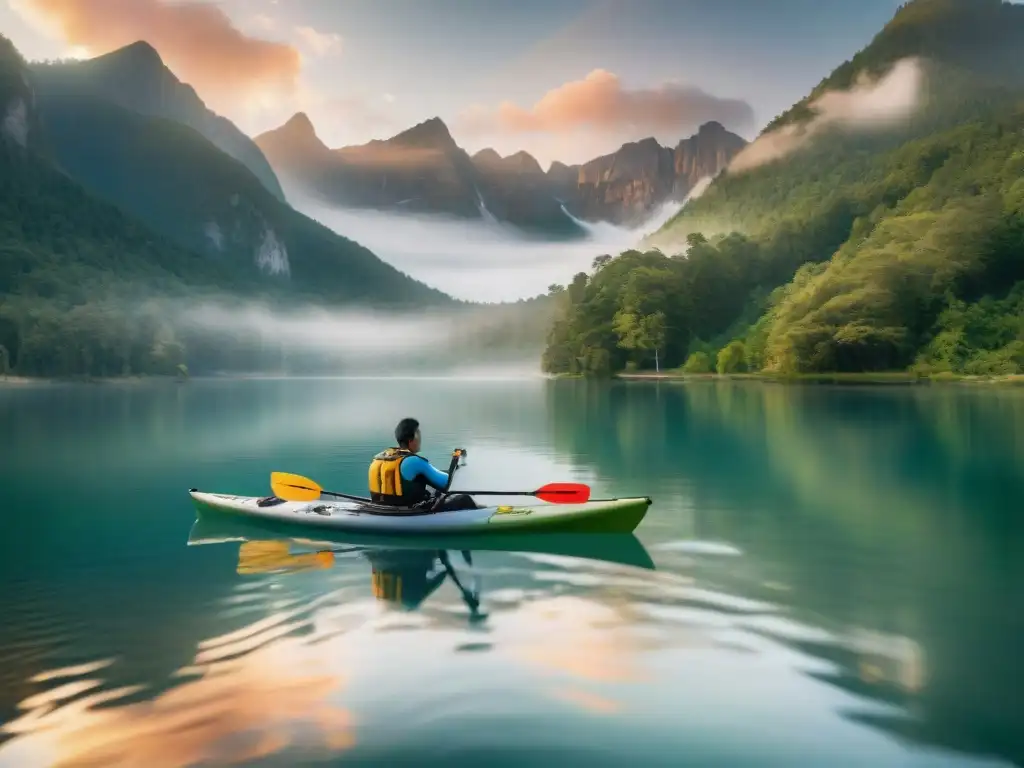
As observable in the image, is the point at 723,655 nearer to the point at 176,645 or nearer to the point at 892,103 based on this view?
the point at 176,645

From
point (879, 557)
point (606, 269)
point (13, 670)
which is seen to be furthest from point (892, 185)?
point (13, 670)

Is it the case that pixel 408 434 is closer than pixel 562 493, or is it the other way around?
pixel 408 434

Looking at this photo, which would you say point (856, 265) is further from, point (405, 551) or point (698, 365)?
point (405, 551)

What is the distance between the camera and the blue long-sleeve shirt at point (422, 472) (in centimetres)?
1255

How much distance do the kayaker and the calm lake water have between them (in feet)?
3.23

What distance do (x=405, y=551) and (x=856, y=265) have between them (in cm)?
9830

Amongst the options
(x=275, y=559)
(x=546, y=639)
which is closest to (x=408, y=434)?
(x=275, y=559)

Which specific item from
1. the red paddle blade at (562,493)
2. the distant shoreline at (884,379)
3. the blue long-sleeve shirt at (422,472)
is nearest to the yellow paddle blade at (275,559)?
the blue long-sleeve shirt at (422,472)

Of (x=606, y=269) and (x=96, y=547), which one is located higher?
(x=606, y=269)

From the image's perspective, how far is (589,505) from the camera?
1318 centimetres

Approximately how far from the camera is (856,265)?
9875 centimetres

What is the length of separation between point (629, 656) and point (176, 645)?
4.76m

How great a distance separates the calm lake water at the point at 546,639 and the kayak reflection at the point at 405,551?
96 mm

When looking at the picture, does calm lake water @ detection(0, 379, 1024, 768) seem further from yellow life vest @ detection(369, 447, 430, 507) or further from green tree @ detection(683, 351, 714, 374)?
green tree @ detection(683, 351, 714, 374)
